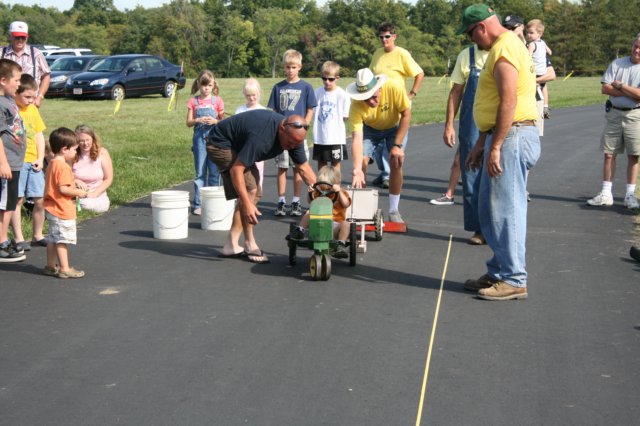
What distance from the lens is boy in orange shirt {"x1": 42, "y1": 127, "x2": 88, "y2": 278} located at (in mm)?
7379

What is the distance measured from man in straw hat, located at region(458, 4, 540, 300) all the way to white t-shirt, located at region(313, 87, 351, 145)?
3426mm

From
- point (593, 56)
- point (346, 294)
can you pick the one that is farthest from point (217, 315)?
point (593, 56)

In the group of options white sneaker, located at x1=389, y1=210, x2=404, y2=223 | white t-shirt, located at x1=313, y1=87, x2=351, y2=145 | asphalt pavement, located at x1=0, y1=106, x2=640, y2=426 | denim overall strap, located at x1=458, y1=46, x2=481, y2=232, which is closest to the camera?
asphalt pavement, located at x1=0, y1=106, x2=640, y2=426

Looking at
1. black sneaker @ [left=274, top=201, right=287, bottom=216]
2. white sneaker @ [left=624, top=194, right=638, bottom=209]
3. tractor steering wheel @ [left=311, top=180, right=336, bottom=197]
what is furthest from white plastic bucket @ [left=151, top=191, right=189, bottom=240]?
white sneaker @ [left=624, top=194, right=638, bottom=209]

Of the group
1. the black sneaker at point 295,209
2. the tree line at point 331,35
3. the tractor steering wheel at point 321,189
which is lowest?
the black sneaker at point 295,209

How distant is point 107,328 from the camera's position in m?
6.03

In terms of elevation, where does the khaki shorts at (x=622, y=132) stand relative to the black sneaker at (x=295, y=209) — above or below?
above

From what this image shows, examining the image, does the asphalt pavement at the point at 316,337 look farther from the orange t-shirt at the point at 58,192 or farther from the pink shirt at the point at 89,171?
the pink shirt at the point at 89,171

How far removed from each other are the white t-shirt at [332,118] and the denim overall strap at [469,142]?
4.72 ft

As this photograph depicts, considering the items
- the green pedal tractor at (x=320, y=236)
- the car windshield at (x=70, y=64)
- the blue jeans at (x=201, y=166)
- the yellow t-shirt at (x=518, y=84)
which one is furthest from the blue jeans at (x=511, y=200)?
the car windshield at (x=70, y=64)

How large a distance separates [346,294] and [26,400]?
293cm

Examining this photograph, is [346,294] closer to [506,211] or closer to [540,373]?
[506,211]

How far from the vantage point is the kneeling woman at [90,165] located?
10.0m

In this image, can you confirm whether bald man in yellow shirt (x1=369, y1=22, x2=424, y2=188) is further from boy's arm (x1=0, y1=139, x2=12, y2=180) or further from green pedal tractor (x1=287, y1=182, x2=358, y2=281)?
boy's arm (x1=0, y1=139, x2=12, y2=180)
